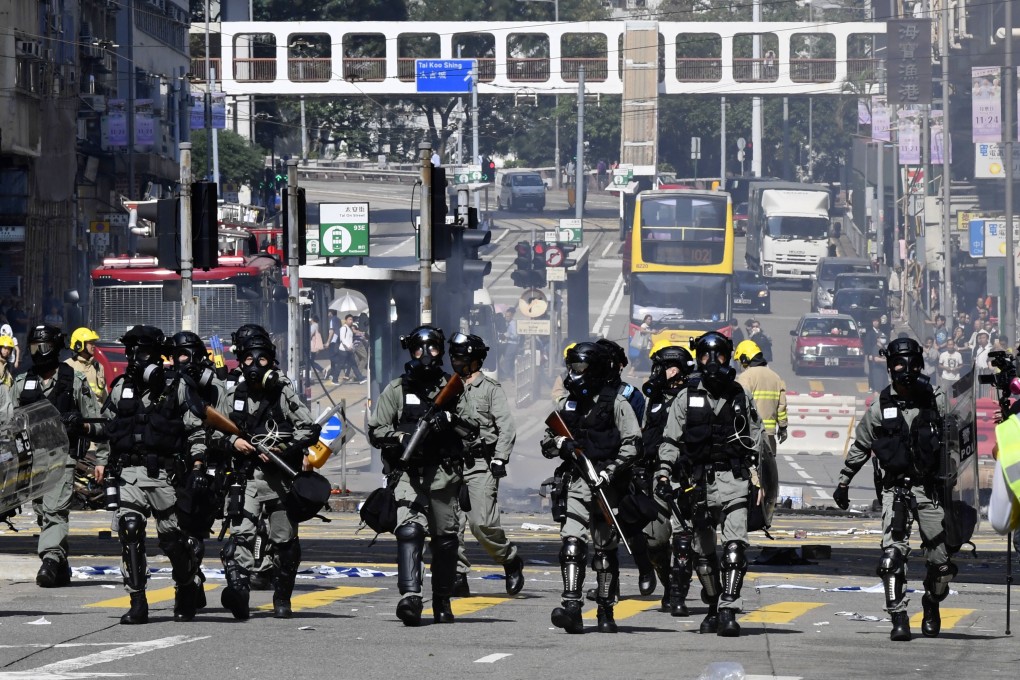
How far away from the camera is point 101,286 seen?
121 feet

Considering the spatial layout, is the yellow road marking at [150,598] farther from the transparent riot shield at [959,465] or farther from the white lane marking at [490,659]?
the transparent riot shield at [959,465]

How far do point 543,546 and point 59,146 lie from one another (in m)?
32.9

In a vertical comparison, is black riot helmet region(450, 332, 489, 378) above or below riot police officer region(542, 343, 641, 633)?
above

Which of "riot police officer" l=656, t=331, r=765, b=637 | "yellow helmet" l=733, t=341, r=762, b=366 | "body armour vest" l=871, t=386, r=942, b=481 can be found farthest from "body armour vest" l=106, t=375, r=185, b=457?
"yellow helmet" l=733, t=341, r=762, b=366

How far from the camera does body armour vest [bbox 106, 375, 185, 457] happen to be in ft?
36.9

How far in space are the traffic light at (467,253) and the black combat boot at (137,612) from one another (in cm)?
1437

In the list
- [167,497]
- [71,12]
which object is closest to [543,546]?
[167,497]

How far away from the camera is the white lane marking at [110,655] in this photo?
9.23m

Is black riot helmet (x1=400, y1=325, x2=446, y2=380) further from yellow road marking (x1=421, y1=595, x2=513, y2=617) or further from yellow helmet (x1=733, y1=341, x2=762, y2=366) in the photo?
yellow helmet (x1=733, y1=341, x2=762, y2=366)

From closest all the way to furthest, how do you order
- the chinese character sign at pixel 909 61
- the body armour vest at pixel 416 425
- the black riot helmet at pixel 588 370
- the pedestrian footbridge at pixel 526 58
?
the body armour vest at pixel 416 425 < the black riot helmet at pixel 588 370 < the chinese character sign at pixel 909 61 < the pedestrian footbridge at pixel 526 58

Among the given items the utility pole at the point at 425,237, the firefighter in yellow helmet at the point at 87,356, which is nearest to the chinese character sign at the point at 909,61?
the utility pole at the point at 425,237

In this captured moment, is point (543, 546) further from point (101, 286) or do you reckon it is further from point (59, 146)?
point (59, 146)

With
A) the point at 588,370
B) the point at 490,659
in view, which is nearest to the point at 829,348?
the point at 588,370

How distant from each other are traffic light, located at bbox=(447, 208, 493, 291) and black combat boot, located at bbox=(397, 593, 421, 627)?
1430cm
